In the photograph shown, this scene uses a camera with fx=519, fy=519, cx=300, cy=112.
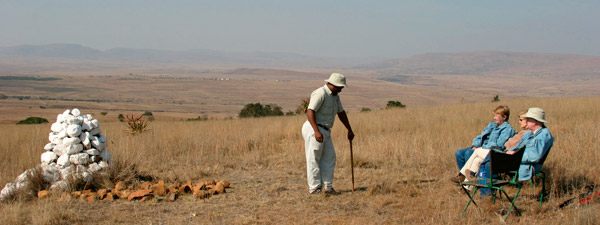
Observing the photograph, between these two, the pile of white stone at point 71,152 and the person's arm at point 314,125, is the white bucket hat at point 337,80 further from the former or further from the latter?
the pile of white stone at point 71,152

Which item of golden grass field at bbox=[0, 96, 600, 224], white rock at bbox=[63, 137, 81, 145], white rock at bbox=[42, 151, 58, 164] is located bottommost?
golden grass field at bbox=[0, 96, 600, 224]

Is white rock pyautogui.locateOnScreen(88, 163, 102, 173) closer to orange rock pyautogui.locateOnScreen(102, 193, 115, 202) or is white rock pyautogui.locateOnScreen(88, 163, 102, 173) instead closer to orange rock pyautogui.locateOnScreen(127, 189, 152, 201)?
orange rock pyautogui.locateOnScreen(102, 193, 115, 202)

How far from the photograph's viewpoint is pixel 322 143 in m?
6.78

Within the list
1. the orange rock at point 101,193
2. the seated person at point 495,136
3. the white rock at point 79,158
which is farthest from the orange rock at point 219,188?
the seated person at point 495,136

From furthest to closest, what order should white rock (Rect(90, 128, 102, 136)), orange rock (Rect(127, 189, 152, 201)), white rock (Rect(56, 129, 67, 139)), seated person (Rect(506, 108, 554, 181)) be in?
white rock (Rect(90, 128, 102, 136))
white rock (Rect(56, 129, 67, 139))
orange rock (Rect(127, 189, 152, 201))
seated person (Rect(506, 108, 554, 181))

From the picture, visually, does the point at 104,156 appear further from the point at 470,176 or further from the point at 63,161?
the point at 470,176

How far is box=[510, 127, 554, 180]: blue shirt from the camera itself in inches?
230

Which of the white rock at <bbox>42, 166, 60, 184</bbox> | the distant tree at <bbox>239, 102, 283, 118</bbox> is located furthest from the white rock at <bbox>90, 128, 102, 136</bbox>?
the distant tree at <bbox>239, 102, 283, 118</bbox>

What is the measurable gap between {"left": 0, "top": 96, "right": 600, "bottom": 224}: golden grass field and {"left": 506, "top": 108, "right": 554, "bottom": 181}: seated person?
0.44 m

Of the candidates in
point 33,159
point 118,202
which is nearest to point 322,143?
point 118,202

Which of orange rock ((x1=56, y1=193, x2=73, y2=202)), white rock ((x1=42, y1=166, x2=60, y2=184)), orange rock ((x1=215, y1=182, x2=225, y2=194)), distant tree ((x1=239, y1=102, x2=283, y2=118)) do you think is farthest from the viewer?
distant tree ((x1=239, y1=102, x2=283, y2=118))

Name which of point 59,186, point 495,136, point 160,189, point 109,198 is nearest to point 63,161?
point 59,186

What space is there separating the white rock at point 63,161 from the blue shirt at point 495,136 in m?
5.67

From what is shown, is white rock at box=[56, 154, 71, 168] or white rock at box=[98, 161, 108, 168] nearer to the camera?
white rock at box=[56, 154, 71, 168]
